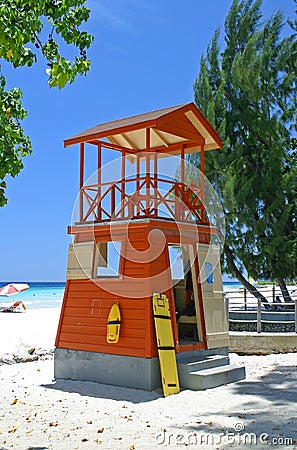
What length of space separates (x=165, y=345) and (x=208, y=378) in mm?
973

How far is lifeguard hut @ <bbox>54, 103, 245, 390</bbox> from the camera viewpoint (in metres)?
9.98

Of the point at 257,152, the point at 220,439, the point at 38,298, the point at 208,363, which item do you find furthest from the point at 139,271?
the point at 38,298

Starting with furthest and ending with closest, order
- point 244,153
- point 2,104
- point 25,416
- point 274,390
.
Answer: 1. point 244,153
2. point 274,390
3. point 25,416
4. point 2,104

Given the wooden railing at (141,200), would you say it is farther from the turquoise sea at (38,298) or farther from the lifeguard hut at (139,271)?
the turquoise sea at (38,298)

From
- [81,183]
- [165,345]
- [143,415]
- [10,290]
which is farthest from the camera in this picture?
[10,290]

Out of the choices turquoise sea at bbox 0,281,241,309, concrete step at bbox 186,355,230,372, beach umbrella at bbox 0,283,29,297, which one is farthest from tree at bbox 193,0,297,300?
turquoise sea at bbox 0,281,241,309

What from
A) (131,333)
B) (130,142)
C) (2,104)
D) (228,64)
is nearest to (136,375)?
(131,333)

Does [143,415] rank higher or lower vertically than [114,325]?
lower

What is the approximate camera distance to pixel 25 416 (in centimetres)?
804

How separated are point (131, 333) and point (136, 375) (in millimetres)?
742

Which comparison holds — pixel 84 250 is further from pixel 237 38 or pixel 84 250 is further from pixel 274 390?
pixel 237 38

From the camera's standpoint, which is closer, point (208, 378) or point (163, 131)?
point (208, 378)

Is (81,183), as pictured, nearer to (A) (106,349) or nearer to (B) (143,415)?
(A) (106,349)

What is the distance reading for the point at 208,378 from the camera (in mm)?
→ 9766
